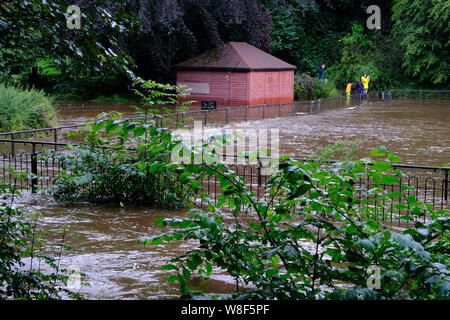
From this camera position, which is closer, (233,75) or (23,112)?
(23,112)

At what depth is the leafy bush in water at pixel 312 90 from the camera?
40875 mm

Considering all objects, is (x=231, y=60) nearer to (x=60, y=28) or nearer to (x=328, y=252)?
(x=60, y=28)

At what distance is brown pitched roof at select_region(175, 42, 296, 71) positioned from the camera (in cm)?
3581

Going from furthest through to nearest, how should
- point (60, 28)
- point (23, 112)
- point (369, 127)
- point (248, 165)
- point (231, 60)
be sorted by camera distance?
point (231, 60) < point (369, 127) < point (23, 112) < point (248, 165) < point (60, 28)

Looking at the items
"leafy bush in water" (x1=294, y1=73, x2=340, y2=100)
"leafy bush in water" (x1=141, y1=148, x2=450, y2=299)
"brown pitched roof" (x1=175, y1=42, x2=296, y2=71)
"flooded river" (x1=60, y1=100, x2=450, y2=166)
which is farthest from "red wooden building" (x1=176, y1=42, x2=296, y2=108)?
"leafy bush in water" (x1=141, y1=148, x2=450, y2=299)

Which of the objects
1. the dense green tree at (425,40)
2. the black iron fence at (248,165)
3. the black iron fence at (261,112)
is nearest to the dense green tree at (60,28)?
the black iron fence at (248,165)

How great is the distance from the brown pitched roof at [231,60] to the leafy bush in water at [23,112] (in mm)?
14695

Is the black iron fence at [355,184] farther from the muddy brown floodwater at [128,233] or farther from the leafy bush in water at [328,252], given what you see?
the leafy bush in water at [328,252]

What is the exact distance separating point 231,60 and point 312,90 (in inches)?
299

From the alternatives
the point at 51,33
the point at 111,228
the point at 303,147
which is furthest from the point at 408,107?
the point at 51,33

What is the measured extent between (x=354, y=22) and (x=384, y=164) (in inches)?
1989

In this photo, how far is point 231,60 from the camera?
119 feet

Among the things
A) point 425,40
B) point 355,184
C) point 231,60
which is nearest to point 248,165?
point 355,184
